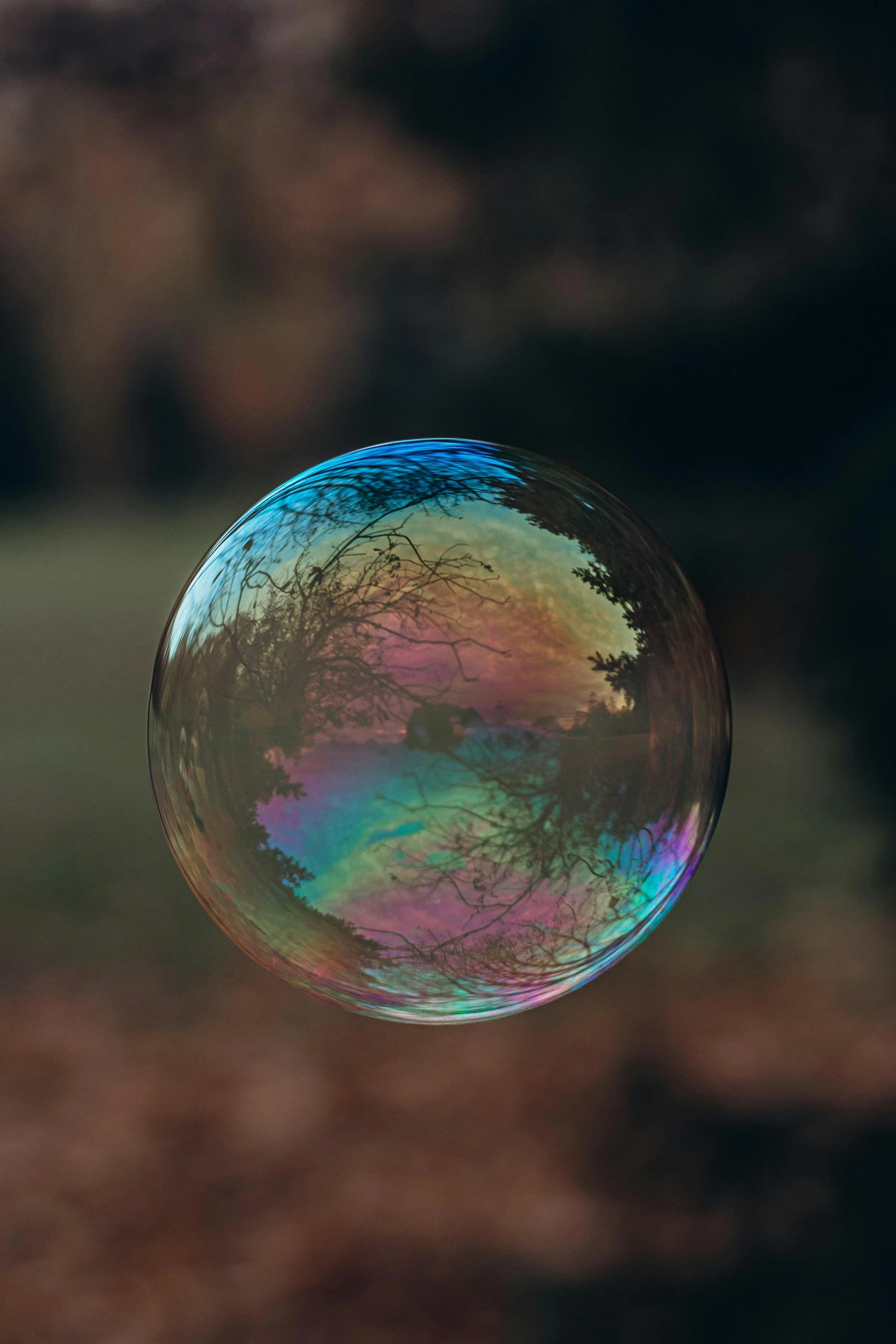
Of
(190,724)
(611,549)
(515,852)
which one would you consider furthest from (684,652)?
(190,724)

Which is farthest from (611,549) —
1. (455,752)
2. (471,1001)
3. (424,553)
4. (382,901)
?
(471,1001)

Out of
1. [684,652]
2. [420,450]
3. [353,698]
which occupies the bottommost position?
[353,698]

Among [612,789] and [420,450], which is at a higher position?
[420,450]

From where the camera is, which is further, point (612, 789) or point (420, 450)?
point (420, 450)

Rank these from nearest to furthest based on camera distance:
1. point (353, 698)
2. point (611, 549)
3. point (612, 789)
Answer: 1. point (353, 698)
2. point (612, 789)
3. point (611, 549)

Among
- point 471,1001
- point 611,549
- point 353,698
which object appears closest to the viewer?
point 353,698

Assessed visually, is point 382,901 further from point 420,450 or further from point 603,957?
point 420,450

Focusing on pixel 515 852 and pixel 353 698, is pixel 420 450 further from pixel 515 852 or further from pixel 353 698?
pixel 515 852
